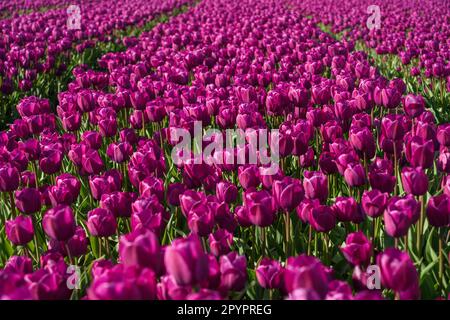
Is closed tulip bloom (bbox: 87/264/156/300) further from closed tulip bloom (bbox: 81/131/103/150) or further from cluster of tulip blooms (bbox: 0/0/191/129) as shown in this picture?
cluster of tulip blooms (bbox: 0/0/191/129)

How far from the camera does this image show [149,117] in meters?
4.38

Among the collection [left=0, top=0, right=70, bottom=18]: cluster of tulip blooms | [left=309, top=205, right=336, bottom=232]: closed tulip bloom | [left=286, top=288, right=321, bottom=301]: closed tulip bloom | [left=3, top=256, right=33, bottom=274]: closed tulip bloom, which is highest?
[left=0, top=0, right=70, bottom=18]: cluster of tulip blooms

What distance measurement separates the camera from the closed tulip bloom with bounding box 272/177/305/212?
2391 mm

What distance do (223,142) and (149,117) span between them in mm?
996

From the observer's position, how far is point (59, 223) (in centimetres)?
216

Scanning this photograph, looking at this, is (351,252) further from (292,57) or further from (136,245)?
(292,57)

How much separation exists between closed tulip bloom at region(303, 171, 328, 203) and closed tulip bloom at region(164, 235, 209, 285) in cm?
112

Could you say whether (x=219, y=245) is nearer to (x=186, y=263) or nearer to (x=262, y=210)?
(x=262, y=210)

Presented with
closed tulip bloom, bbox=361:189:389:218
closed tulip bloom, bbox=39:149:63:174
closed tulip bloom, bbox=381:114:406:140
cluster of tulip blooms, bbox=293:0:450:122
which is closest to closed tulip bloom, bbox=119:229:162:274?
closed tulip bloom, bbox=361:189:389:218

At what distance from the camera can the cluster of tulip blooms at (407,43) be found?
6.64 m

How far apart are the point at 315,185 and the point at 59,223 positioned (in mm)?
1167

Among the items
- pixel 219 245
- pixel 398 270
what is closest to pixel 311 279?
pixel 398 270

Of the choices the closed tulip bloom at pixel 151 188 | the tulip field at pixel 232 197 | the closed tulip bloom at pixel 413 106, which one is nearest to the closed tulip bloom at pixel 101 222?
the tulip field at pixel 232 197
